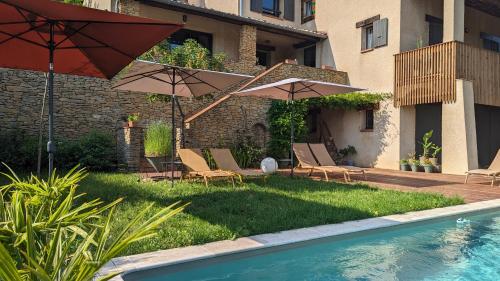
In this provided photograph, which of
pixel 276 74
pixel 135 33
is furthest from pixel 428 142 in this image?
pixel 135 33

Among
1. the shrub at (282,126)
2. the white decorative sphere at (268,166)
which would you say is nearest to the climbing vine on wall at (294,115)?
the shrub at (282,126)

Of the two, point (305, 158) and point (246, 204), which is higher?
point (305, 158)

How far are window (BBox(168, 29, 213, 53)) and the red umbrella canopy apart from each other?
11.1 m

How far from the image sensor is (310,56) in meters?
21.2

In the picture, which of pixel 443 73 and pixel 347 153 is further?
pixel 347 153

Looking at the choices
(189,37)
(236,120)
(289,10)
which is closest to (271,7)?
(289,10)

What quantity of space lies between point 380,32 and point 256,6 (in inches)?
275

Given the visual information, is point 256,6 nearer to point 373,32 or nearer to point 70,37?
point 373,32

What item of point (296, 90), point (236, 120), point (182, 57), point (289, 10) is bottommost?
point (236, 120)

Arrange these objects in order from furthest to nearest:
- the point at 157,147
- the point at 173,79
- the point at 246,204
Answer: the point at 157,147 → the point at 173,79 → the point at 246,204

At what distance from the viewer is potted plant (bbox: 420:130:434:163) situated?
15.0 meters

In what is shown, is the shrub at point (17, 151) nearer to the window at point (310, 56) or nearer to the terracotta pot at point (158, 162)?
the terracotta pot at point (158, 162)

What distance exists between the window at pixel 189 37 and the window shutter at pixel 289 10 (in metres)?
5.62

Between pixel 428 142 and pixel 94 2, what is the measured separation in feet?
50.8
